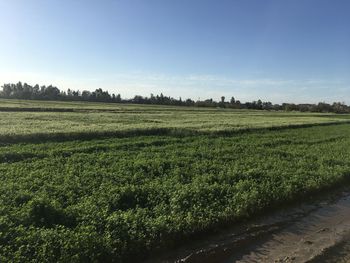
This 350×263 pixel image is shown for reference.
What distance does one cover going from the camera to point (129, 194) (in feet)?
32.4

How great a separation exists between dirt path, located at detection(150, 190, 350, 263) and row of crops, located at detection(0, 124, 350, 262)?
1.40 feet

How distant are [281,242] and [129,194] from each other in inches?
160

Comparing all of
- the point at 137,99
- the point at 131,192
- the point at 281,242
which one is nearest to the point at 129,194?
the point at 131,192

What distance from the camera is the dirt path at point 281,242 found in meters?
7.43

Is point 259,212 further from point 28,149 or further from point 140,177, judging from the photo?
point 28,149

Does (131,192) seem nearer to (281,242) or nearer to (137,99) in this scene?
(281,242)

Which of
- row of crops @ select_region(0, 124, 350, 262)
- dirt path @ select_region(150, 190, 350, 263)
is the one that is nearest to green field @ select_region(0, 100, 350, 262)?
row of crops @ select_region(0, 124, 350, 262)

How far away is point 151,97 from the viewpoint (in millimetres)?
129375

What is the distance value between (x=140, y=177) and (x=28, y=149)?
7.49m

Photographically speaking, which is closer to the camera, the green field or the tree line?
the green field

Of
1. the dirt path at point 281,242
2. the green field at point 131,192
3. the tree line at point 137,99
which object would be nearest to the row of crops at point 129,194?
the green field at point 131,192

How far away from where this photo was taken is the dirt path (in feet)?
24.4

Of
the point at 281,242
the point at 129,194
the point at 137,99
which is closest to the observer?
the point at 281,242

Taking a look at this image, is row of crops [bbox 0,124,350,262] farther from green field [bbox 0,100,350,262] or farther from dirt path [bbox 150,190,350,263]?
dirt path [bbox 150,190,350,263]
